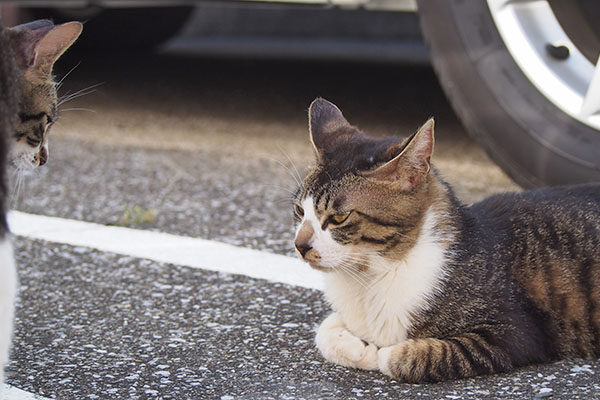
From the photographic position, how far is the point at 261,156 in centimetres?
534

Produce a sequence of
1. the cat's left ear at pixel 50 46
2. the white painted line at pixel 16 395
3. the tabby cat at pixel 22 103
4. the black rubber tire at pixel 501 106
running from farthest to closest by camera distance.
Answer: the black rubber tire at pixel 501 106 → the cat's left ear at pixel 50 46 → the white painted line at pixel 16 395 → the tabby cat at pixel 22 103

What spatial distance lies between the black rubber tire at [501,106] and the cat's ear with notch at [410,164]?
1153mm

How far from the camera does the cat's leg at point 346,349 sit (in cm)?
280

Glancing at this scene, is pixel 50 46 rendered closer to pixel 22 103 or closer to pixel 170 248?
pixel 22 103

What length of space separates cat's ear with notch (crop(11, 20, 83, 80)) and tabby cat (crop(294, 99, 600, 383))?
0.88 metres

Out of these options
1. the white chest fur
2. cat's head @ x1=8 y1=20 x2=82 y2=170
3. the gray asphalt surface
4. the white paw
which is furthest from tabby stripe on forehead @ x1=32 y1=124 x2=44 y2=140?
the white paw

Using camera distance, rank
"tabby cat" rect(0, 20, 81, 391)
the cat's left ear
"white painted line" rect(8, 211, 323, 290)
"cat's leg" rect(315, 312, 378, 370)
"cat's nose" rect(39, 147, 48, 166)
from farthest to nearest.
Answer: "white painted line" rect(8, 211, 323, 290) < "cat's nose" rect(39, 147, 48, 166) < the cat's left ear < "cat's leg" rect(315, 312, 378, 370) < "tabby cat" rect(0, 20, 81, 391)

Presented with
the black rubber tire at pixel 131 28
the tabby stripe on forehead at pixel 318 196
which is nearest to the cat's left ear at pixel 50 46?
the tabby stripe on forehead at pixel 318 196

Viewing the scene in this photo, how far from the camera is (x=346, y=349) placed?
2.81m

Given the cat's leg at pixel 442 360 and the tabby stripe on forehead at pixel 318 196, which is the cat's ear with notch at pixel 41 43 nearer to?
the tabby stripe on forehead at pixel 318 196

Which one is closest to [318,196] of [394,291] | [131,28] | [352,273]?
[352,273]

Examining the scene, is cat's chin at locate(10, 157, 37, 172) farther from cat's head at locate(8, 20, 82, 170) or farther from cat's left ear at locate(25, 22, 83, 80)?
cat's left ear at locate(25, 22, 83, 80)

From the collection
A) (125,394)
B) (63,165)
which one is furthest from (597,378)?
(63,165)

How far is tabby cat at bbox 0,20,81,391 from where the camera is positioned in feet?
7.60
